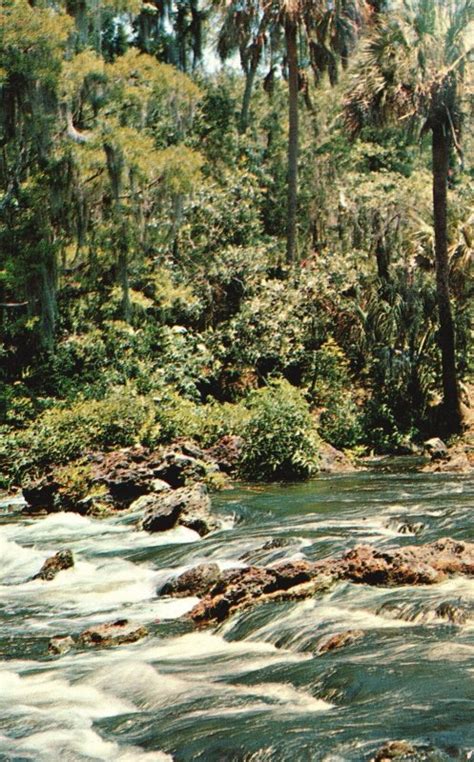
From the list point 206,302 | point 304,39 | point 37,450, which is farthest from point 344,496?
point 304,39

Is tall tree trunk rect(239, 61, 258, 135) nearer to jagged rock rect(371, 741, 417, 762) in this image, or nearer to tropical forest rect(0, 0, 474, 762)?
tropical forest rect(0, 0, 474, 762)

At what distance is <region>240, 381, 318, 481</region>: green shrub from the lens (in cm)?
2005

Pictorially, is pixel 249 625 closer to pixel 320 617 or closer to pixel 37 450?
Result: pixel 320 617

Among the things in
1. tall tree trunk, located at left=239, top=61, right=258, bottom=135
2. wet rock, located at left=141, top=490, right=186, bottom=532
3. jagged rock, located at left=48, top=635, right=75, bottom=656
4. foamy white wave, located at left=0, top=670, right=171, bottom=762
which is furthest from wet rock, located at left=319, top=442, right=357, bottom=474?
tall tree trunk, located at left=239, top=61, right=258, bottom=135

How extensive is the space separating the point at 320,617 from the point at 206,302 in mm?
21287

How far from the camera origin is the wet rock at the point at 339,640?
25.7 feet

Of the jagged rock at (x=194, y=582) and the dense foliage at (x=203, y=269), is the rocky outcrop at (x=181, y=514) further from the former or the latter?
the dense foliage at (x=203, y=269)

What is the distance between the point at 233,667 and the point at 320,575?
236 centimetres

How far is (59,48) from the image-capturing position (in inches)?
906

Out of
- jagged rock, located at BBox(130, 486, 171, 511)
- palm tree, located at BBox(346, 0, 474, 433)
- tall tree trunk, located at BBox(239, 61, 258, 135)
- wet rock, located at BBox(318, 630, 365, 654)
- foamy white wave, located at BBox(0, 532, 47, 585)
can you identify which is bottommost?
foamy white wave, located at BBox(0, 532, 47, 585)

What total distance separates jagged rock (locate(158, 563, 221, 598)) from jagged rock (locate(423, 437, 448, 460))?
465 inches

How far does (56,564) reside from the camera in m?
12.1

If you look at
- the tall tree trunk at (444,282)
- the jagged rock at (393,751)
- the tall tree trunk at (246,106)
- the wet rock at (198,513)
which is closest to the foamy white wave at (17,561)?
the wet rock at (198,513)

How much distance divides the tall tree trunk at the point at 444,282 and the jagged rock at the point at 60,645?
17044 millimetres
